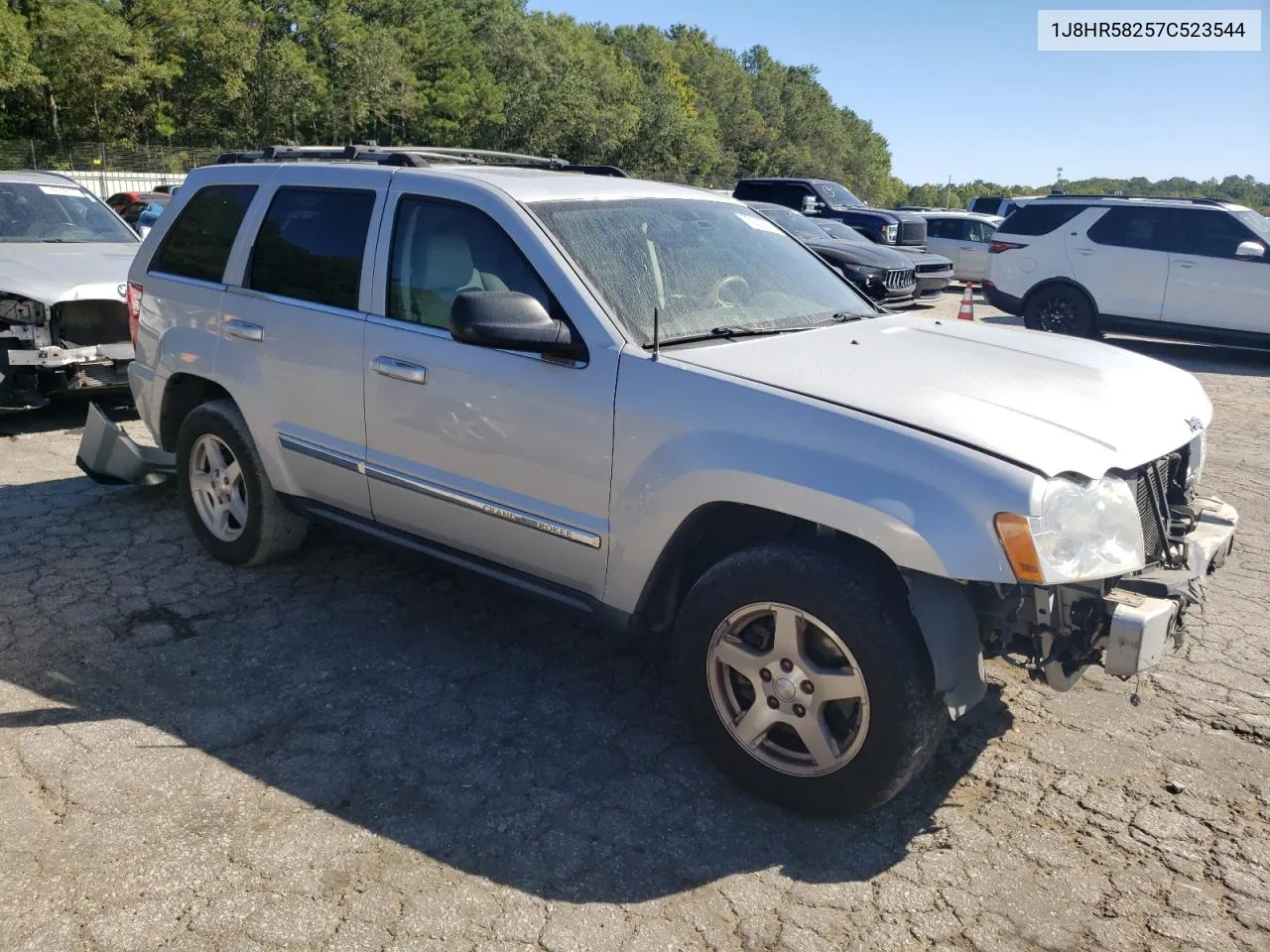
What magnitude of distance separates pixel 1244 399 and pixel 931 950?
9.37 meters

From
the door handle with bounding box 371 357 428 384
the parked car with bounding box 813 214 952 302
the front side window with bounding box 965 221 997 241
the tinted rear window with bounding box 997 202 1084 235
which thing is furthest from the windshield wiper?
the front side window with bounding box 965 221 997 241

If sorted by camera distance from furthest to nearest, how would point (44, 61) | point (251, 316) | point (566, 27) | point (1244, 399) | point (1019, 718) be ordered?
point (566, 27), point (44, 61), point (1244, 399), point (251, 316), point (1019, 718)

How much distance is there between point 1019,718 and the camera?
378 centimetres

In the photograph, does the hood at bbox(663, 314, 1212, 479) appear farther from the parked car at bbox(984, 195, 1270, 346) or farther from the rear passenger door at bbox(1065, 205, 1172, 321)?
the rear passenger door at bbox(1065, 205, 1172, 321)

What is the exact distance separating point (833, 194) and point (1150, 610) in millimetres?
19935

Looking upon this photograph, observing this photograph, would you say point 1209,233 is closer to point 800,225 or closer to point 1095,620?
point 800,225

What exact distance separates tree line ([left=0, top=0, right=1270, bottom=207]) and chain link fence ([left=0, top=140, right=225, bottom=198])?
11.4 feet

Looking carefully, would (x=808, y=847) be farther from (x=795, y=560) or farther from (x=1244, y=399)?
(x=1244, y=399)

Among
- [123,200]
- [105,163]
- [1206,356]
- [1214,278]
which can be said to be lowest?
[1206,356]

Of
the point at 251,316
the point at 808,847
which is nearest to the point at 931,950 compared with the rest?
the point at 808,847

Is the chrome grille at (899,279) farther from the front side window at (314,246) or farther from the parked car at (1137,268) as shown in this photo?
the front side window at (314,246)

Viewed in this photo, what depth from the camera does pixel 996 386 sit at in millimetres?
3277

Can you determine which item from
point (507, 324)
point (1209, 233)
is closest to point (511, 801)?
point (507, 324)

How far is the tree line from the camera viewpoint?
43844 millimetres
